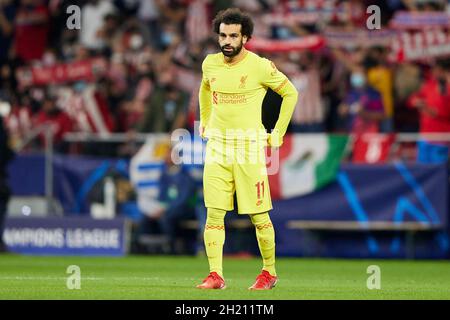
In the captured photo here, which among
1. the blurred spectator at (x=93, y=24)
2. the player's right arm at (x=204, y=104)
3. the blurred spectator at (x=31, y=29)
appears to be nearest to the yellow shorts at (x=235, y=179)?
the player's right arm at (x=204, y=104)

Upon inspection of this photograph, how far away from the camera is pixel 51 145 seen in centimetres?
2288

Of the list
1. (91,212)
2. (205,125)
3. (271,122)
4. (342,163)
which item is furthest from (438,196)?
(205,125)

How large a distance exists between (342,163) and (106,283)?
8131 mm

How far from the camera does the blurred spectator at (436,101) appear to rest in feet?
68.6

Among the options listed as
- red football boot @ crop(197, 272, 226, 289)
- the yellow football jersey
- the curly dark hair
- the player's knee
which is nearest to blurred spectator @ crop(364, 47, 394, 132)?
the yellow football jersey

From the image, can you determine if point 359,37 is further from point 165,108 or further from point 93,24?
point 93,24

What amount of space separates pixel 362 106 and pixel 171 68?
373 centimetres

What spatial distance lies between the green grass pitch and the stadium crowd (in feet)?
8.51

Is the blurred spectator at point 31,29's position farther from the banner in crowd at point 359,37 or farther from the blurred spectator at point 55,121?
the banner in crowd at point 359,37

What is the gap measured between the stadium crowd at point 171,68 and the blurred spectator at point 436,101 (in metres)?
0.02

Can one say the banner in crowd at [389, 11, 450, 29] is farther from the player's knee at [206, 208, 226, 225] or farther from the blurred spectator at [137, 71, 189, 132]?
the player's knee at [206, 208, 226, 225]

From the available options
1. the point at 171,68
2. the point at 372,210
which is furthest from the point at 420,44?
the point at 171,68

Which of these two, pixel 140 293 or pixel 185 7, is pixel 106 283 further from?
pixel 185 7

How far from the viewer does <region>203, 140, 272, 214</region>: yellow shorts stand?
43.0 feet
